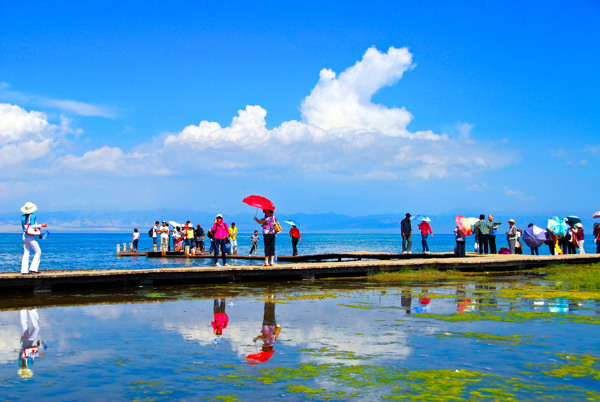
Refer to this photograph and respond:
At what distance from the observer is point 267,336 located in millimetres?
9617

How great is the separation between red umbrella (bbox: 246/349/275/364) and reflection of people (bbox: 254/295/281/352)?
0.71 feet

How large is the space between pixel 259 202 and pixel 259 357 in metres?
12.8

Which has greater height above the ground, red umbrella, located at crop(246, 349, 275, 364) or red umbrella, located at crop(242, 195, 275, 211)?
red umbrella, located at crop(242, 195, 275, 211)

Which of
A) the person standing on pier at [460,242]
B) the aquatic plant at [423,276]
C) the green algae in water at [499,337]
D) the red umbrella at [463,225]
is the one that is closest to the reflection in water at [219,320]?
the green algae in water at [499,337]

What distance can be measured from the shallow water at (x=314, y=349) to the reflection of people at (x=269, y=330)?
0.08 m

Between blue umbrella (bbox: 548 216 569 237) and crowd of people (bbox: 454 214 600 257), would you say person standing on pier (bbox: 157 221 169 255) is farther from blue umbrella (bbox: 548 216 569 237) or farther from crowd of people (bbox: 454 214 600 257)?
blue umbrella (bbox: 548 216 569 237)

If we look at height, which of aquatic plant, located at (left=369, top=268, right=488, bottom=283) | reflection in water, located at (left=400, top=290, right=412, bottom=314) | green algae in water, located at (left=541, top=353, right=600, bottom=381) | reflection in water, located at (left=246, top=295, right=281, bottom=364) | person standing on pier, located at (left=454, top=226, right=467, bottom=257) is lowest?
green algae in water, located at (left=541, top=353, right=600, bottom=381)

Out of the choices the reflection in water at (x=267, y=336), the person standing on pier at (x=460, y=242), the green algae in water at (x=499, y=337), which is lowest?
the green algae in water at (x=499, y=337)

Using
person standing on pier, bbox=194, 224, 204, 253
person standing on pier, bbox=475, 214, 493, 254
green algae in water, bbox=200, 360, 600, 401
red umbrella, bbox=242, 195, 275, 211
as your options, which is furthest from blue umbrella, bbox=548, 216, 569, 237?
green algae in water, bbox=200, 360, 600, 401

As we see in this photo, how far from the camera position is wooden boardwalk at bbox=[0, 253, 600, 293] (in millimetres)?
16609

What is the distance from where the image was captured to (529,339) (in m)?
9.15

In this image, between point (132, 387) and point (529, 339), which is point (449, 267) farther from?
point (132, 387)

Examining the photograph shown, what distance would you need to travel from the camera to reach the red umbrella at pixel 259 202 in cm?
2041

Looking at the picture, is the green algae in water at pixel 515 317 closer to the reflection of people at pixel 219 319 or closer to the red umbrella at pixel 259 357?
the reflection of people at pixel 219 319
